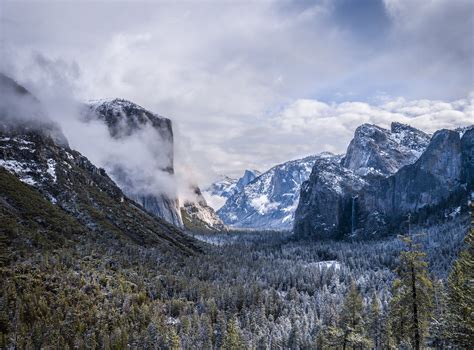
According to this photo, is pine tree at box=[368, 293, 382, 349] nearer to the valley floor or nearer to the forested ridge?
the forested ridge

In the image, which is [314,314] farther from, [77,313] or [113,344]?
[77,313]

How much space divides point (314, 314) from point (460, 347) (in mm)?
123387

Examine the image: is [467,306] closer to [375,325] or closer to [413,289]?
[413,289]

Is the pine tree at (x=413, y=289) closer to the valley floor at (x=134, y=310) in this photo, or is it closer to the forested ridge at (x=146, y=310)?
the forested ridge at (x=146, y=310)

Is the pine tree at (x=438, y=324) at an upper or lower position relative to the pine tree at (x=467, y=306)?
lower

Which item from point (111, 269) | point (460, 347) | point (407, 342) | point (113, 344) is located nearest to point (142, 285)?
point (111, 269)

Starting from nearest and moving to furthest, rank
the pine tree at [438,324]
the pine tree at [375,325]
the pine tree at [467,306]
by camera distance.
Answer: the pine tree at [467,306] → the pine tree at [438,324] → the pine tree at [375,325]

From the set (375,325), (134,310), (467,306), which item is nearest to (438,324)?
(467,306)

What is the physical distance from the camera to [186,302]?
6747 inches

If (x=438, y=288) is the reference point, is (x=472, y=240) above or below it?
above

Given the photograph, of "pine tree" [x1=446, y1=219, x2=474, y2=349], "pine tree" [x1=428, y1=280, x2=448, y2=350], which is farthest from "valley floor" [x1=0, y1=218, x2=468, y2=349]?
"pine tree" [x1=446, y1=219, x2=474, y2=349]

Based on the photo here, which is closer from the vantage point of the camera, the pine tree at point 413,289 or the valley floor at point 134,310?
the pine tree at point 413,289

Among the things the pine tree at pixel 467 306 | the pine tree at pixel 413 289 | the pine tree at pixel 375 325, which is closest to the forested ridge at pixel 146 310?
the pine tree at pixel 375 325

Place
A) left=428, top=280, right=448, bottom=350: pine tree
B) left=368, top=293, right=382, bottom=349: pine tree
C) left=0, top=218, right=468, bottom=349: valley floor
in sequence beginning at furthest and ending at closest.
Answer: left=0, top=218, right=468, bottom=349: valley floor
left=368, top=293, right=382, bottom=349: pine tree
left=428, top=280, right=448, bottom=350: pine tree
